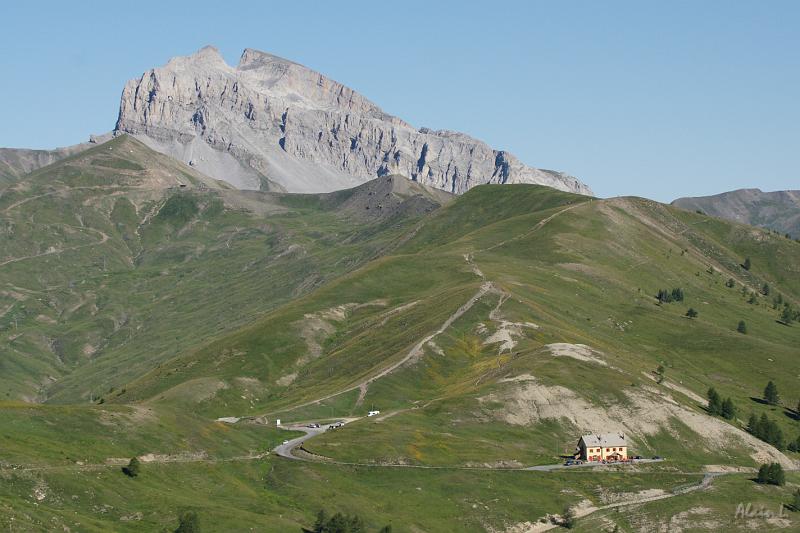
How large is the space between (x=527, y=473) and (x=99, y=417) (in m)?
65.1

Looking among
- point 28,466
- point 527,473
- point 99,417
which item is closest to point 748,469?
point 527,473

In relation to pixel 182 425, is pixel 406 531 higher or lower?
lower

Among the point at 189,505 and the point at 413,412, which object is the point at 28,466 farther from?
the point at 413,412

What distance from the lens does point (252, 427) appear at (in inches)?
6964

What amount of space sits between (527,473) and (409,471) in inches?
765

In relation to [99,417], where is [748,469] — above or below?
below

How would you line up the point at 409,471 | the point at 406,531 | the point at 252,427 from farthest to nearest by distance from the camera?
1. the point at 252,427
2. the point at 409,471
3. the point at 406,531

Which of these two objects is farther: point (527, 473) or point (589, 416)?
point (589, 416)

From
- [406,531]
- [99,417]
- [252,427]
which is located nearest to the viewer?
[406,531]

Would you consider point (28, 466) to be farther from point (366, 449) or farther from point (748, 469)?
point (748, 469)

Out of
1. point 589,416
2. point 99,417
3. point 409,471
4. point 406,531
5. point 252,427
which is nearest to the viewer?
point 406,531

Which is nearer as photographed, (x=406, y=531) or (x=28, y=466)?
(x=28, y=466)

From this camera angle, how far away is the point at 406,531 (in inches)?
5157

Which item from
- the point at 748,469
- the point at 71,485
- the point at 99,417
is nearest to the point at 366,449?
the point at 99,417
